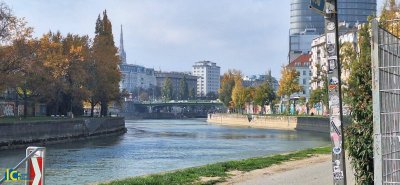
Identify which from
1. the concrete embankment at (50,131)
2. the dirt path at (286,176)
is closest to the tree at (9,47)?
the concrete embankment at (50,131)

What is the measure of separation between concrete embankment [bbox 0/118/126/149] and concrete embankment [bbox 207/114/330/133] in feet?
115

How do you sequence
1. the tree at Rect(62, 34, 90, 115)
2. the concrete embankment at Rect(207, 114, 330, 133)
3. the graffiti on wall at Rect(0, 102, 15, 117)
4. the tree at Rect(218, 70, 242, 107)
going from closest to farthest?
the tree at Rect(62, 34, 90, 115) < the graffiti on wall at Rect(0, 102, 15, 117) < the concrete embankment at Rect(207, 114, 330, 133) < the tree at Rect(218, 70, 242, 107)

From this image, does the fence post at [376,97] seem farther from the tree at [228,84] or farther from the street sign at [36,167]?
the tree at [228,84]

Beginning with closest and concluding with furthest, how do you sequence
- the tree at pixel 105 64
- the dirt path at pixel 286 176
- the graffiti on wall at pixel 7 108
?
the dirt path at pixel 286 176, the graffiti on wall at pixel 7 108, the tree at pixel 105 64

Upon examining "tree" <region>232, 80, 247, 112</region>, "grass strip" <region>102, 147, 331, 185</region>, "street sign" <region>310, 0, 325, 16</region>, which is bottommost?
"grass strip" <region>102, 147, 331, 185</region>

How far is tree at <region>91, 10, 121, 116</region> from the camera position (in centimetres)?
8078

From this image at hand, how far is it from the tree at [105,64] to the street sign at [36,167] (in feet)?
237

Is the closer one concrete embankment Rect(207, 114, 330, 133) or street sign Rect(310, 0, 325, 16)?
street sign Rect(310, 0, 325, 16)

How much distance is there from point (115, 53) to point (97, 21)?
28.3 ft

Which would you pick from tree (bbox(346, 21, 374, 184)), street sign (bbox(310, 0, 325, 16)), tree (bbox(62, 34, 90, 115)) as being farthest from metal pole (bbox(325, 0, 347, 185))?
tree (bbox(62, 34, 90, 115))

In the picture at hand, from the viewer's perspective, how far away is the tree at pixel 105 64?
80.8 meters

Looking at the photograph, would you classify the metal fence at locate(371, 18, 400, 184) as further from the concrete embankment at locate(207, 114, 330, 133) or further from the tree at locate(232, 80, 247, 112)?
the tree at locate(232, 80, 247, 112)

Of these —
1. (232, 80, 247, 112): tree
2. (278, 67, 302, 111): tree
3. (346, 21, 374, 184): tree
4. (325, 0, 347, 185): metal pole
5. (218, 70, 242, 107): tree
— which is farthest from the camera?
(218, 70, 242, 107): tree

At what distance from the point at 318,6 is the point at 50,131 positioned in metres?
56.5
